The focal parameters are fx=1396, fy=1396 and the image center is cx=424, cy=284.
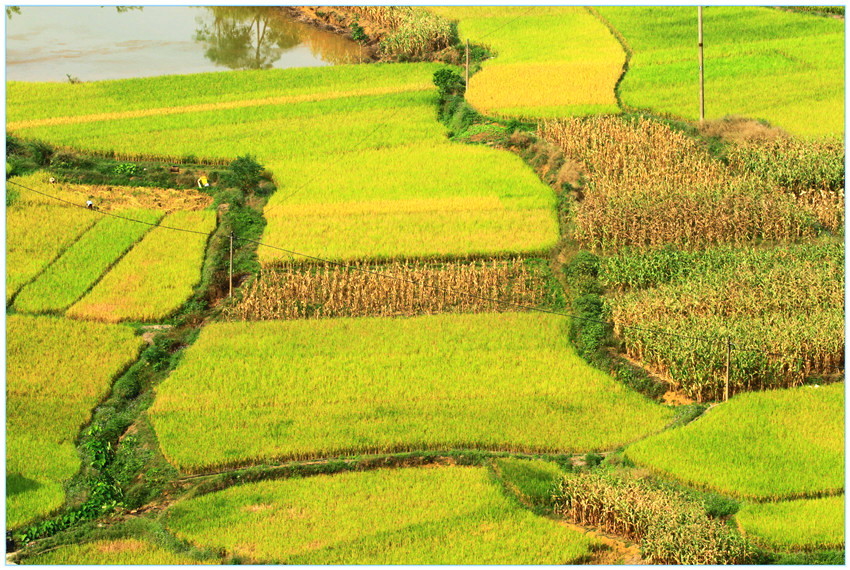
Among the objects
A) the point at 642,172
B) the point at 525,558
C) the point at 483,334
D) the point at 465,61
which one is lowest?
the point at 525,558

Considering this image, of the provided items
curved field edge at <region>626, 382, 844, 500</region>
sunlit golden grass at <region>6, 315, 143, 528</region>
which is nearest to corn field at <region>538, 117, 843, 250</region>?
curved field edge at <region>626, 382, 844, 500</region>

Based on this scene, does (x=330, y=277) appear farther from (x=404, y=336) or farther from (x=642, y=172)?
(x=642, y=172)

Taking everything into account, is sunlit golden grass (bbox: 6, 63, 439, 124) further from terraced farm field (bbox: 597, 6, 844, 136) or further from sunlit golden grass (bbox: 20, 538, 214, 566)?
sunlit golden grass (bbox: 20, 538, 214, 566)

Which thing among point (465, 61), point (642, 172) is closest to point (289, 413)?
point (642, 172)

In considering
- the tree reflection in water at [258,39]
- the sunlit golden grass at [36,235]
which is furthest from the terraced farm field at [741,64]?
the sunlit golden grass at [36,235]

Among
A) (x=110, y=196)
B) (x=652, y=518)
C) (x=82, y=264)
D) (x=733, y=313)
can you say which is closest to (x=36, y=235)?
(x=82, y=264)

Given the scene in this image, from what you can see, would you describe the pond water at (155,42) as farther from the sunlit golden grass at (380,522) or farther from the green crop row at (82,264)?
the sunlit golden grass at (380,522)
